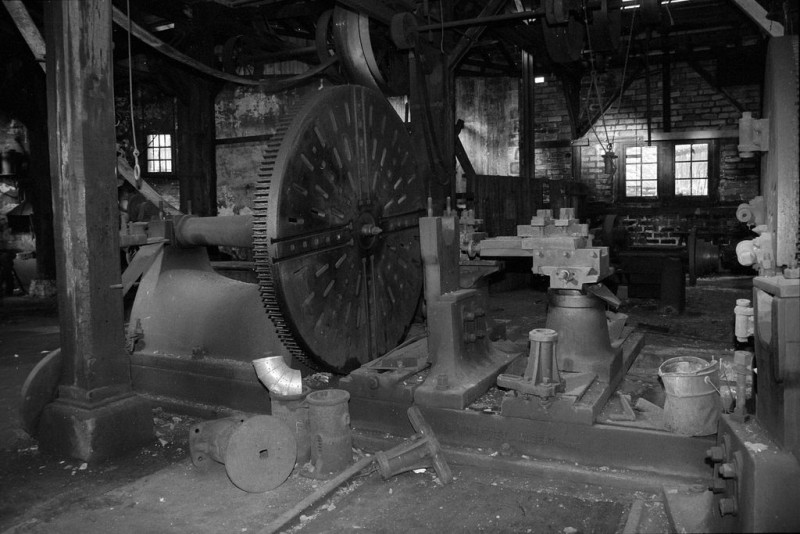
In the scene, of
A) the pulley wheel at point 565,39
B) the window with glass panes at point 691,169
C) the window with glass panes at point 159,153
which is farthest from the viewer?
the window with glass panes at point 159,153

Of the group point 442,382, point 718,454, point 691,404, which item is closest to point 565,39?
point 442,382

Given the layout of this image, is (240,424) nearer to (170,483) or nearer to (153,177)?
(170,483)

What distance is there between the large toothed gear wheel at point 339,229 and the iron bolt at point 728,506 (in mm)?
2148

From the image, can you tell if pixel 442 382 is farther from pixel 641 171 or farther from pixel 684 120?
pixel 684 120

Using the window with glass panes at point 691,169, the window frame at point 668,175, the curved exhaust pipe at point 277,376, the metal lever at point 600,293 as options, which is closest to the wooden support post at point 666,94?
the window frame at point 668,175

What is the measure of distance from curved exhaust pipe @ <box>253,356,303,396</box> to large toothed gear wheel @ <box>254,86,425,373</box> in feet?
0.39

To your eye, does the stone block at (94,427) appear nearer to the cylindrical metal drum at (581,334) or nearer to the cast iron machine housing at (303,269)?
the cast iron machine housing at (303,269)

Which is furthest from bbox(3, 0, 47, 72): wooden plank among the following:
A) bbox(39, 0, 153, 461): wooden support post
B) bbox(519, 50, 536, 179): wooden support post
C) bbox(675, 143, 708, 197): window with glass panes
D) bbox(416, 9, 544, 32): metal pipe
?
bbox(675, 143, 708, 197): window with glass panes

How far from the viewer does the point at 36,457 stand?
3637mm

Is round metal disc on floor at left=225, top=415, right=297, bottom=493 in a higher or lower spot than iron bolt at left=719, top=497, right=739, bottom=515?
lower

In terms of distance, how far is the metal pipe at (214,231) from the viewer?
13.6 feet

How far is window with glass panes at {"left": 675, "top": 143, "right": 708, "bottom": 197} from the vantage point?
13.0m

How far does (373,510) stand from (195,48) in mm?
9398

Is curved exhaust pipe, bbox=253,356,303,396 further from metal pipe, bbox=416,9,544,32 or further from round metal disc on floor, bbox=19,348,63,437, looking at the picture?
metal pipe, bbox=416,9,544,32
